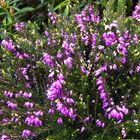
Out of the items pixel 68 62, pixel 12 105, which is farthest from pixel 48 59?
pixel 12 105

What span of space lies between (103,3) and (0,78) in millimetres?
2034

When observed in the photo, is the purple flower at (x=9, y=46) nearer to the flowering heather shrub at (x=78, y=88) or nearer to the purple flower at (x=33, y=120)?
the flowering heather shrub at (x=78, y=88)

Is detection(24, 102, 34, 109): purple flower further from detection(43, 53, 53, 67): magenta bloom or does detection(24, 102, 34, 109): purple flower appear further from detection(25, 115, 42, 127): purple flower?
detection(43, 53, 53, 67): magenta bloom

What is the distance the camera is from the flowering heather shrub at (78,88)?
10.4 feet

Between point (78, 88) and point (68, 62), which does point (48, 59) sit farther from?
point (78, 88)

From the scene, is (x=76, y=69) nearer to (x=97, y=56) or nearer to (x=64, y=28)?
(x=97, y=56)

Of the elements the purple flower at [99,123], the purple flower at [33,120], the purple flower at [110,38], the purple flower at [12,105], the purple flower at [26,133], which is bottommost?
the purple flower at [99,123]

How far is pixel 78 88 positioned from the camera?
3318 millimetres

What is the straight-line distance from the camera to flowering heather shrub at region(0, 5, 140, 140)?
316 centimetres

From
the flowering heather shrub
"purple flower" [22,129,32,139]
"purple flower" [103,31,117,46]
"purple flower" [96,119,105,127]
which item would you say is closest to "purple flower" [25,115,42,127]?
the flowering heather shrub

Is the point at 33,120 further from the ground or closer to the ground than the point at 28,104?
closer to the ground

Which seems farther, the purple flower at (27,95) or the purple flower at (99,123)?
the purple flower at (27,95)

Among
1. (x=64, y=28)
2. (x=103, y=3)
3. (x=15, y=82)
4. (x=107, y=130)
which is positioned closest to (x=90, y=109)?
(x=107, y=130)

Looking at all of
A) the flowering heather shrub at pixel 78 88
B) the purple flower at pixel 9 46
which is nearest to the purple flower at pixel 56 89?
the flowering heather shrub at pixel 78 88
